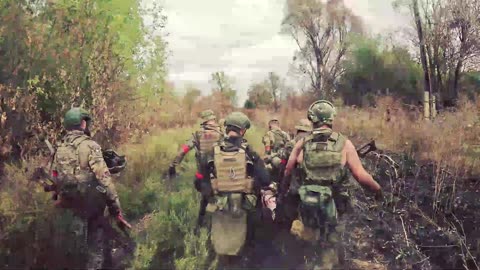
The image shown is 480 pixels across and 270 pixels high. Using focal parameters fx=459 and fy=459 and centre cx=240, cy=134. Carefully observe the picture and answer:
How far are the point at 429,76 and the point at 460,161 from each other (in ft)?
24.6

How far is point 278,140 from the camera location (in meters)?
7.04

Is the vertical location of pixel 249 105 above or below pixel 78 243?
above

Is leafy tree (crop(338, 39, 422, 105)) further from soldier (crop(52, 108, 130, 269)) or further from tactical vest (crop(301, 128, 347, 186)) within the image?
soldier (crop(52, 108, 130, 269))

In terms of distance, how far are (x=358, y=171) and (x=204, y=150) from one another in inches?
86.7

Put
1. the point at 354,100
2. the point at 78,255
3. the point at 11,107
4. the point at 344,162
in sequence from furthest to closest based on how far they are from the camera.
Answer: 1. the point at 354,100
2. the point at 11,107
3. the point at 78,255
4. the point at 344,162

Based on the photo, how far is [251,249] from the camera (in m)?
4.45

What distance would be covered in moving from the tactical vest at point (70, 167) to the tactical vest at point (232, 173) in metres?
1.13

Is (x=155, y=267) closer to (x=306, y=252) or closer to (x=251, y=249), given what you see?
(x=251, y=249)

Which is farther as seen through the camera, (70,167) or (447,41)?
(447,41)

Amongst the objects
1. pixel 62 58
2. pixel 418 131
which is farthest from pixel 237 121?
pixel 418 131

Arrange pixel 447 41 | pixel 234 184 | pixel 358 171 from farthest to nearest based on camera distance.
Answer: pixel 447 41 → pixel 234 184 → pixel 358 171

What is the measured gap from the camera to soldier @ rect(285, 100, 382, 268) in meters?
3.89

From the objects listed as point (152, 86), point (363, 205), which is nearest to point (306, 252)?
point (363, 205)

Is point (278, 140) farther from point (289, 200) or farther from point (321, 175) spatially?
point (321, 175)
